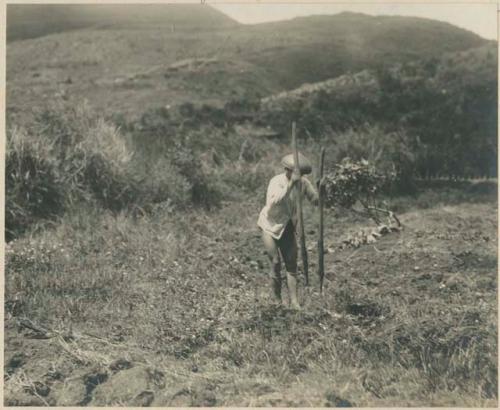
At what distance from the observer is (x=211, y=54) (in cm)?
1842

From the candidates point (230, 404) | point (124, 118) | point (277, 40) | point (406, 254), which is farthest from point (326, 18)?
point (230, 404)

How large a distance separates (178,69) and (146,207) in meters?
9.51

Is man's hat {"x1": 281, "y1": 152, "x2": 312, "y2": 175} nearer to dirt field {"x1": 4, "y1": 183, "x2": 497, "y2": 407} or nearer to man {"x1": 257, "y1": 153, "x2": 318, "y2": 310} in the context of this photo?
man {"x1": 257, "y1": 153, "x2": 318, "y2": 310}

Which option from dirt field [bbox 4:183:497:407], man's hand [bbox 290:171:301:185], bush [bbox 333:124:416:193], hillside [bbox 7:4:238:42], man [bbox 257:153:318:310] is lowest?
dirt field [bbox 4:183:497:407]

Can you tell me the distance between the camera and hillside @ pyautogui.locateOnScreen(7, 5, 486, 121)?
53.9 ft

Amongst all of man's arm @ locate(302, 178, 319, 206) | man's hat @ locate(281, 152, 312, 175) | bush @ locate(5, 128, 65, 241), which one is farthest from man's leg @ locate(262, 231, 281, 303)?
bush @ locate(5, 128, 65, 241)

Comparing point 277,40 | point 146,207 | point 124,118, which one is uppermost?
point 277,40

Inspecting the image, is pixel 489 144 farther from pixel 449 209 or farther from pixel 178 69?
pixel 178 69

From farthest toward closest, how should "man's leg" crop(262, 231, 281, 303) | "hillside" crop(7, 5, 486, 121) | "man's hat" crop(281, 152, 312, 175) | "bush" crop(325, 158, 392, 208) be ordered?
"hillside" crop(7, 5, 486, 121) → "bush" crop(325, 158, 392, 208) → "man's leg" crop(262, 231, 281, 303) → "man's hat" crop(281, 152, 312, 175)

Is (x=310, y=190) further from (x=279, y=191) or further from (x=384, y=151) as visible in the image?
(x=384, y=151)

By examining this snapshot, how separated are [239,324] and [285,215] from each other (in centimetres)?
98

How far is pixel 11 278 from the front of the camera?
609 cm

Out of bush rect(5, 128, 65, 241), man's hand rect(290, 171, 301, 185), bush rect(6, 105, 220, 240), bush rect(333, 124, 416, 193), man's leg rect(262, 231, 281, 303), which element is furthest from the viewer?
bush rect(333, 124, 416, 193)

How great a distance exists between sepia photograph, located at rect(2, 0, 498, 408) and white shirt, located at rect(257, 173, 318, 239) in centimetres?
2
